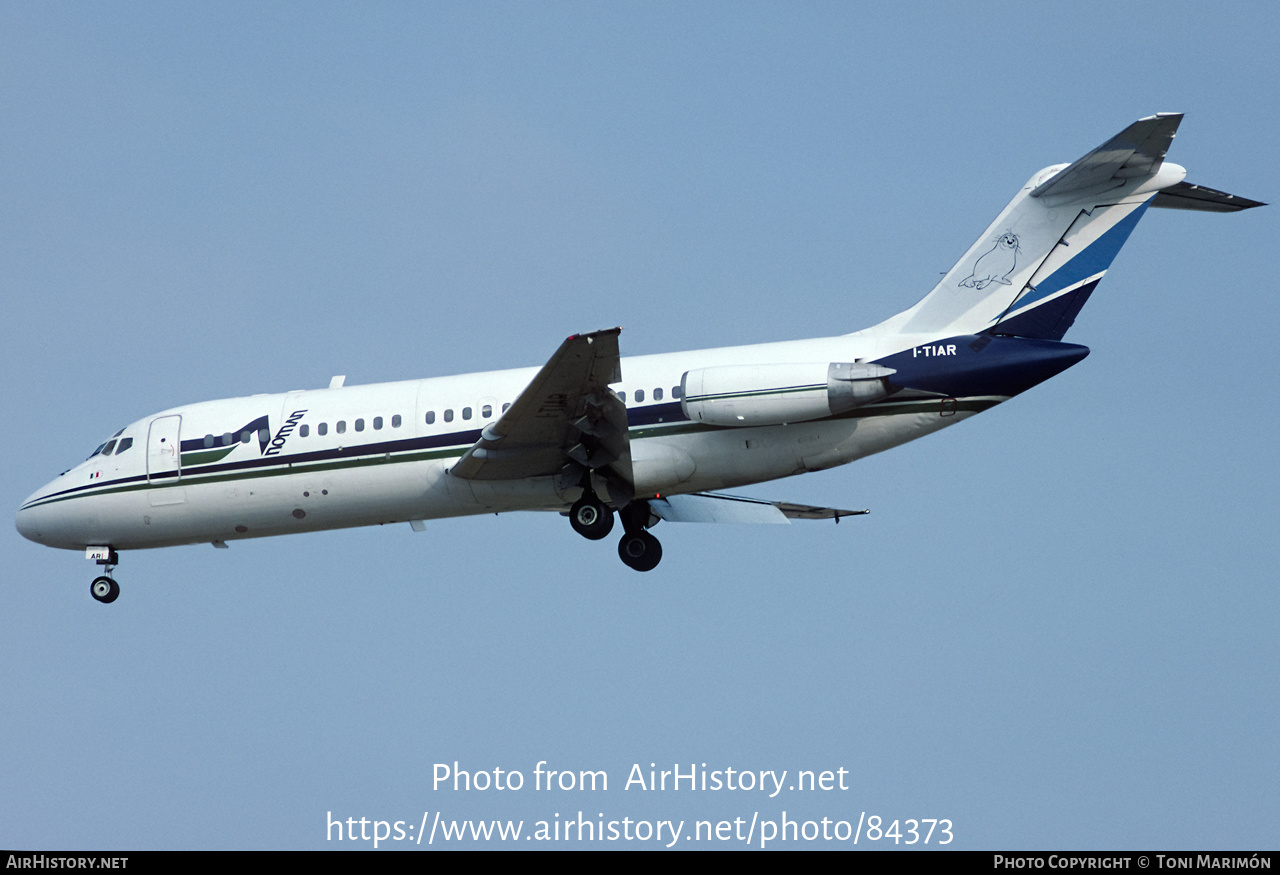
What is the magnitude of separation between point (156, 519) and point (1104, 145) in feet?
54.5

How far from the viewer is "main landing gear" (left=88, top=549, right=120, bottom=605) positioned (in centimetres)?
2750

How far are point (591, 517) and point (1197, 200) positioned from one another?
10557mm

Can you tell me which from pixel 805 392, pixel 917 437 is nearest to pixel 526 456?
pixel 805 392

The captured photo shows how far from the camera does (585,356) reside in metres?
22.7

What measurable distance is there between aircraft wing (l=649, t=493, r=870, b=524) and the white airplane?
1626 millimetres

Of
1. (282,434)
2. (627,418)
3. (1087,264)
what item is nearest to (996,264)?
(1087,264)

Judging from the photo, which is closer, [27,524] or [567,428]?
[567,428]

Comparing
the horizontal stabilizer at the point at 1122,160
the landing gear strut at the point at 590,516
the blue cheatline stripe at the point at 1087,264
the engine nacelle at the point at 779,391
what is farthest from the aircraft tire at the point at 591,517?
the horizontal stabilizer at the point at 1122,160

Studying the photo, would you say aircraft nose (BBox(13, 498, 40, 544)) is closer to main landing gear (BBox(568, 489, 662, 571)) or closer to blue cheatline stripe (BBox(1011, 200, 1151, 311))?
main landing gear (BBox(568, 489, 662, 571))

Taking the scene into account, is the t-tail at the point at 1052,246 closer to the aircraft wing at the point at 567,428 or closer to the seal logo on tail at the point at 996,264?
the seal logo on tail at the point at 996,264

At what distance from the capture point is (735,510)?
29484 mm

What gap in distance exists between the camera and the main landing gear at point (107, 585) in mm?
27500

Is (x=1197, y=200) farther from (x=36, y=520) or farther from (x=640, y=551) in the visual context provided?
(x=36, y=520)

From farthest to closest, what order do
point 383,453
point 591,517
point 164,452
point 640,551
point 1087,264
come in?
point 640,551
point 164,452
point 383,453
point 591,517
point 1087,264
